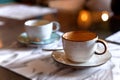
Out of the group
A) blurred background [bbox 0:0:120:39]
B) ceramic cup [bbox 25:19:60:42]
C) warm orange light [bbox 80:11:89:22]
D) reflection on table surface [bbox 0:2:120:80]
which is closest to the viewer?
reflection on table surface [bbox 0:2:120:80]

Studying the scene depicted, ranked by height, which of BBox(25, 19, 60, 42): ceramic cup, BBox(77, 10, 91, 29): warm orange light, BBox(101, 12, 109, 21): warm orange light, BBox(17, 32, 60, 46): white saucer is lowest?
BBox(101, 12, 109, 21): warm orange light

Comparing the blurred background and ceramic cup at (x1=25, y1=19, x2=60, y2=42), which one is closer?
ceramic cup at (x1=25, y1=19, x2=60, y2=42)

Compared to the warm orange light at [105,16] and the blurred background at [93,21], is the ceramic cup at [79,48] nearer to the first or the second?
the blurred background at [93,21]

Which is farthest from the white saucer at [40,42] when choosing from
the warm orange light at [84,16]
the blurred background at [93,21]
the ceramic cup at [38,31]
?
the warm orange light at [84,16]

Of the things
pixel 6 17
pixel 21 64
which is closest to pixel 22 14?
pixel 6 17

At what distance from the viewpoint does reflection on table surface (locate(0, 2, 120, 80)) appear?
0.61 meters

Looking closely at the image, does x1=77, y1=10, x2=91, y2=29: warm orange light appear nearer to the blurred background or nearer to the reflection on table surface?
the blurred background

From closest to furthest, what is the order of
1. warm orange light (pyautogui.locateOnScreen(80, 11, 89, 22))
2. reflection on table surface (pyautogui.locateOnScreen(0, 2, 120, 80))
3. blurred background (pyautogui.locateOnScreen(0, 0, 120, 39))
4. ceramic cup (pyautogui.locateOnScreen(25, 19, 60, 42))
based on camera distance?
reflection on table surface (pyautogui.locateOnScreen(0, 2, 120, 80)) < ceramic cup (pyautogui.locateOnScreen(25, 19, 60, 42)) < blurred background (pyautogui.locateOnScreen(0, 0, 120, 39)) < warm orange light (pyautogui.locateOnScreen(80, 11, 89, 22))

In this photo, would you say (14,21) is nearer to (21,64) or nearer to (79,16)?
(79,16)

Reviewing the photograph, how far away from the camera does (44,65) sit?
680 mm

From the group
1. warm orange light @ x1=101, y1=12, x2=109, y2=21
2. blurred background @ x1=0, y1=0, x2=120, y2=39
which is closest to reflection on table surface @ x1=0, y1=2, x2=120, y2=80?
blurred background @ x1=0, y1=0, x2=120, y2=39

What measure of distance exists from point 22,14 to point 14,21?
191 millimetres

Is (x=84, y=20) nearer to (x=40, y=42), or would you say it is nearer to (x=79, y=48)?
(x=40, y=42)

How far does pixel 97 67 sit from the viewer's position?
0.65 metres
